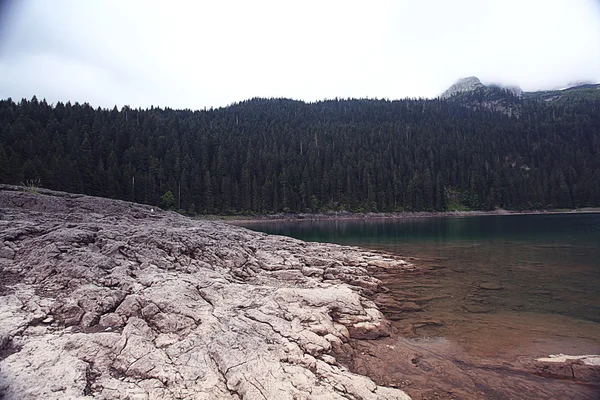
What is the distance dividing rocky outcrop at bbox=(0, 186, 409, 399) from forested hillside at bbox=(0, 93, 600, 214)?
211ft

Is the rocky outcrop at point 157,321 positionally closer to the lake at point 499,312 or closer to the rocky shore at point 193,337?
the rocky shore at point 193,337

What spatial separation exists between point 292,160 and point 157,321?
114m

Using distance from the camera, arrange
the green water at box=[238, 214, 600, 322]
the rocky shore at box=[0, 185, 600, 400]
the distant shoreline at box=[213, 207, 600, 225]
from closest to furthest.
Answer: the rocky shore at box=[0, 185, 600, 400]
the green water at box=[238, 214, 600, 322]
the distant shoreline at box=[213, 207, 600, 225]

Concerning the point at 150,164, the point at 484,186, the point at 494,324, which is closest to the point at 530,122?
the point at 484,186

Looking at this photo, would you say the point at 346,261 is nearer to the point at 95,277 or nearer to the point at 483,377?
the point at 483,377

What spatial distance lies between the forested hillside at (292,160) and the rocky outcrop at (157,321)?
64.4 meters

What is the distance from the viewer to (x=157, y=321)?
979cm

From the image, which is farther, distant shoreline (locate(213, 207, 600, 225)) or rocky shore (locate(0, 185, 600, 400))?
distant shoreline (locate(213, 207, 600, 225))

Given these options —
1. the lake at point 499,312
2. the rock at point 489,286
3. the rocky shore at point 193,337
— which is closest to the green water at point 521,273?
the lake at point 499,312

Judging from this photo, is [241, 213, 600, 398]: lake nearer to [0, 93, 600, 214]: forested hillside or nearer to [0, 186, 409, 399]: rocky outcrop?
[0, 186, 409, 399]: rocky outcrop

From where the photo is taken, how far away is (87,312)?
31.6ft

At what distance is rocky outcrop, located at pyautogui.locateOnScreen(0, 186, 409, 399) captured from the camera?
7207mm

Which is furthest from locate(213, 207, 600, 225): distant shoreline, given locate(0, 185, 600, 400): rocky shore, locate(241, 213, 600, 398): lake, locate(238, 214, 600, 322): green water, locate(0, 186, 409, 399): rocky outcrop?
locate(0, 185, 600, 400): rocky shore

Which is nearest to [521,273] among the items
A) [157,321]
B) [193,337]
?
[193,337]
